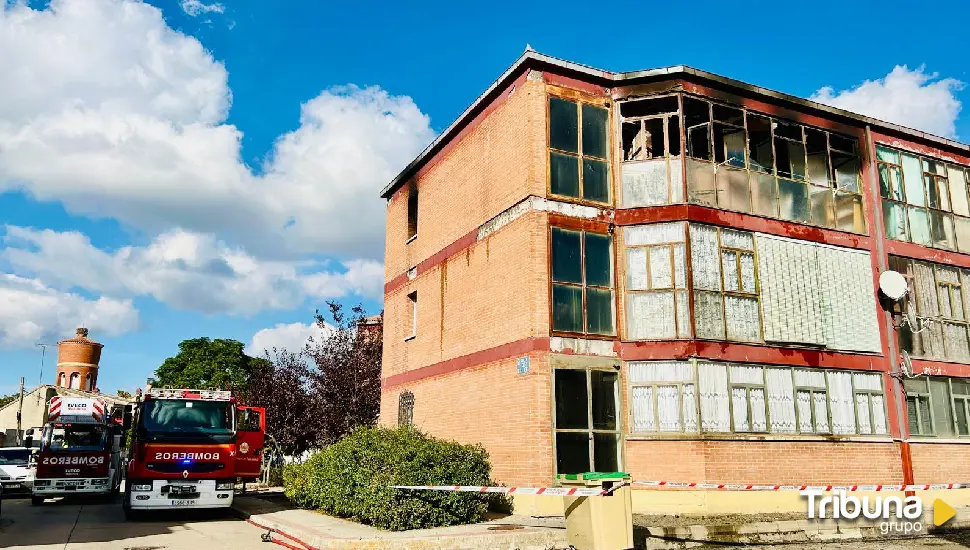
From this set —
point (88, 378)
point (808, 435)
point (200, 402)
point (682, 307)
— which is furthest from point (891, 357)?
point (88, 378)

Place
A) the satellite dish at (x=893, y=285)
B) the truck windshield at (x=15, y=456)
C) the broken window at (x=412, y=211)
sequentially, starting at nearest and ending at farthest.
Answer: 1. the satellite dish at (x=893, y=285)
2. the broken window at (x=412, y=211)
3. the truck windshield at (x=15, y=456)

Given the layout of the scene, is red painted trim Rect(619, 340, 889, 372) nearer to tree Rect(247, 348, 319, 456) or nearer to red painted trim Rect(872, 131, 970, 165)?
red painted trim Rect(872, 131, 970, 165)

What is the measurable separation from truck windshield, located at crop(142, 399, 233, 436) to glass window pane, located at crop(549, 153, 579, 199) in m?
8.79

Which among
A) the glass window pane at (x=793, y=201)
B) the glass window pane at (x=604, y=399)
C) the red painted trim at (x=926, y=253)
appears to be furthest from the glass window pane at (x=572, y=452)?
the red painted trim at (x=926, y=253)

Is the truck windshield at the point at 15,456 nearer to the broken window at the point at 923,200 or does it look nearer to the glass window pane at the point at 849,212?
the glass window pane at the point at 849,212

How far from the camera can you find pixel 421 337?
20125 millimetres

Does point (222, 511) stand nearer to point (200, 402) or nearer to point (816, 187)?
point (200, 402)

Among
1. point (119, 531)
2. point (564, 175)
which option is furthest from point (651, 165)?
point (119, 531)

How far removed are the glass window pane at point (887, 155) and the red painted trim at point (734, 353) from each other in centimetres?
585

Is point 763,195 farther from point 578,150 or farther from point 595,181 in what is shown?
point 578,150

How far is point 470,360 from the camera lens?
17078 millimetres

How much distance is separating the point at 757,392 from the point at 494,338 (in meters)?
5.83

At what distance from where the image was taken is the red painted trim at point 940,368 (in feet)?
57.0

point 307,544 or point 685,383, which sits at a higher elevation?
point 685,383
